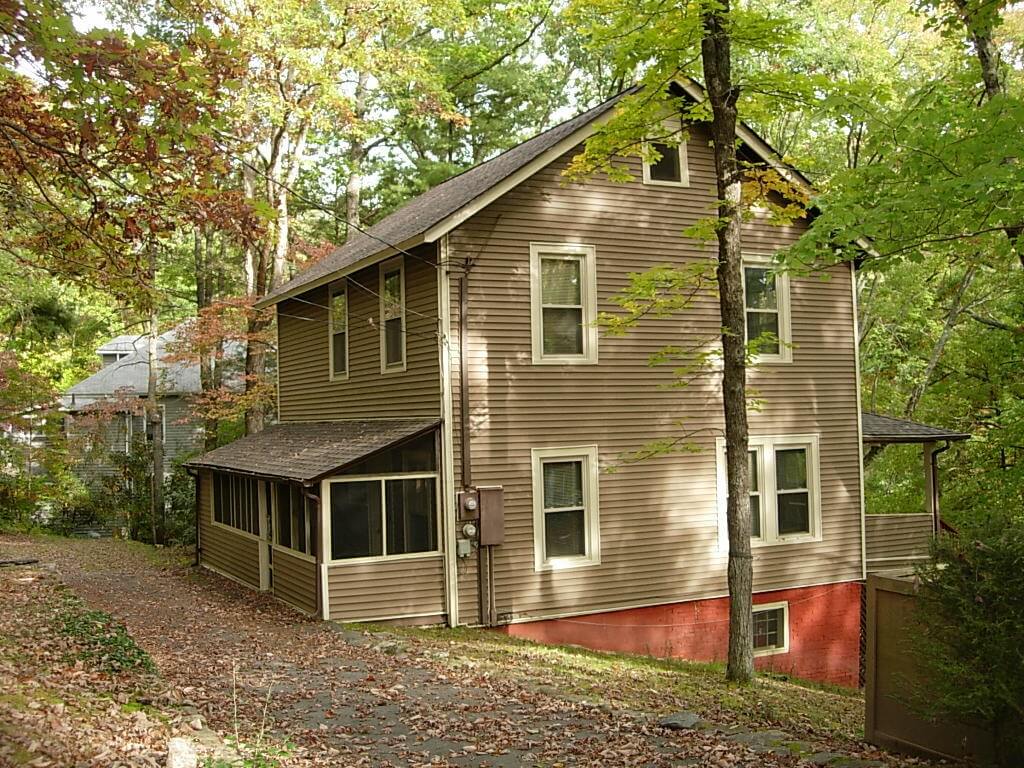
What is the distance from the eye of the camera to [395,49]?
25.5 metres

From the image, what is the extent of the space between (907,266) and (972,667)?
63.8 ft

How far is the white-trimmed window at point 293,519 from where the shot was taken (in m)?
14.6

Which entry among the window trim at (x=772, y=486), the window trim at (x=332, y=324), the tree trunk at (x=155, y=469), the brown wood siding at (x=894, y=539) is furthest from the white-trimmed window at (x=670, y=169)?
the tree trunk at (x=155, y=469)

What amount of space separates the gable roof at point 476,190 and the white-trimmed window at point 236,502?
150 inches

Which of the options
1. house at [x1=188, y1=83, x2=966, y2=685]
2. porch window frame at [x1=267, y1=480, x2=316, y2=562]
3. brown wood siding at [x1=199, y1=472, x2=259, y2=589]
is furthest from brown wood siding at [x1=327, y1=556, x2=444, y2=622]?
brown wood siding at [x1=199, y1=472, x2=259, y2=589]

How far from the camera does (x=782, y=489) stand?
16.9 m

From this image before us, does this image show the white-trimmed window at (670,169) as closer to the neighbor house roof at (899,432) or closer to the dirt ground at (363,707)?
the neighbor house roof at (899,432)

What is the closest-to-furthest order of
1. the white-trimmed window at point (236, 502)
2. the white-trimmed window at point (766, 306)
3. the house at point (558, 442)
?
the house at point (558, 442), the white-trimmed window at point (766, 306), the white-trimmed window at point (236, 502)

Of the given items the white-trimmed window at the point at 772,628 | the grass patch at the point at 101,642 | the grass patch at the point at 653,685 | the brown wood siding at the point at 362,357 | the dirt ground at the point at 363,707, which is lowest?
the white-trimmed window at the point at 772,628

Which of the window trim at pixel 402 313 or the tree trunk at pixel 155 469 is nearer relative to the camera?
the window trim at pixel 402 313

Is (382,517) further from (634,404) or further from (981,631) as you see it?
(981,631)

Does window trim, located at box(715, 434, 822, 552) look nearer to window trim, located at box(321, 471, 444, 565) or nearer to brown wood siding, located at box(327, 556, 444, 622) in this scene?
window trim, located at box(321, 471, 444, 565)

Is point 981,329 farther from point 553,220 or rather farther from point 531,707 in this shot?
point 531,707

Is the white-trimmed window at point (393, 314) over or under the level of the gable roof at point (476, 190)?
under
